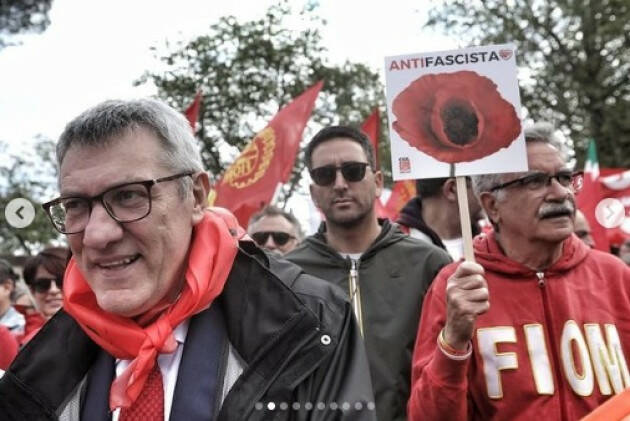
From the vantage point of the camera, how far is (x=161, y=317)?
215 centimetres

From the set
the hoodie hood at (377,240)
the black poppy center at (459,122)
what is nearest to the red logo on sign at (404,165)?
the black poppy center at (459,122)

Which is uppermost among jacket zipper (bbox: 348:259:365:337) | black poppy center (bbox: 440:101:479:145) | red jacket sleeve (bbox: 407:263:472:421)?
black poppy center (bbox: 440:101:479:145)

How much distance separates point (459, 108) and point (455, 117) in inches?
1.3

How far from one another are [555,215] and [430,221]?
187 centimetres

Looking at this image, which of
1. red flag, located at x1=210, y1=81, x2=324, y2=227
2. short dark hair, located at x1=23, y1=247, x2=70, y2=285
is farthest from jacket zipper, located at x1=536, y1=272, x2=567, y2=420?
red flag, located at x1=210, y1=81, x2=324, y2=227

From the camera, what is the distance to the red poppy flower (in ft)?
9.30

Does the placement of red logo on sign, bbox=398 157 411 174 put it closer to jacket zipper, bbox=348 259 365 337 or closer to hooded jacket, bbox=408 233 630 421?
hooded jacket, bbox=408 233 630 421

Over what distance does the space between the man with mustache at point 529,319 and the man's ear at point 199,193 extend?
2.89 ft

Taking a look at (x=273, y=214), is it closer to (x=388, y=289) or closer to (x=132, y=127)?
(x=388, y=289)

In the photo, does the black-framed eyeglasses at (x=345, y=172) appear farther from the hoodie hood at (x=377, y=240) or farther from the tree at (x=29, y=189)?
the tree at (x=29, y=189)

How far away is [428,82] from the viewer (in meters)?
2.85

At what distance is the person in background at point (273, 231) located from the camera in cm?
588

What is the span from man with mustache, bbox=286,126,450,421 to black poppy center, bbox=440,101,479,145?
3.30ft

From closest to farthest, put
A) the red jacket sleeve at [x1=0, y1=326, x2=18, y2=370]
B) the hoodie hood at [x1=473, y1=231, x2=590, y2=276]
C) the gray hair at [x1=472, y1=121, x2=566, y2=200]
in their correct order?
the hoodie hood at [x1=473, y1=231, x2=590, y2=276] → the gray hair at [x1=472, y1=121, x2=566, y2=200] → the red jacket sleeve at [x1=0, y1=326, x2=18, y2=370]
